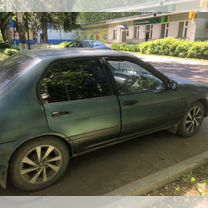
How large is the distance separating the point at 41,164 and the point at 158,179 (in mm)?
1425

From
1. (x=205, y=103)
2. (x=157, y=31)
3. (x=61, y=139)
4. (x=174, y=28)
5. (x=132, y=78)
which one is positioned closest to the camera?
(x=61, y=139)

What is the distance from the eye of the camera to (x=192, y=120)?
4.39m

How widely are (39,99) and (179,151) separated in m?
2.37

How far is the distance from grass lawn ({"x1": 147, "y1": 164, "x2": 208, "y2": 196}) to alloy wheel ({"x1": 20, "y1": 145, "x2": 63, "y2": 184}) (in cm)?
117

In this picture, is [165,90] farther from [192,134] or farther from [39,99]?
[39,99]

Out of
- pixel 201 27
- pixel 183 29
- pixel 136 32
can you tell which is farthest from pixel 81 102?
pixel 136 32

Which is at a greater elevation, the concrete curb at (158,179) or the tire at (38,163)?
the tire at (38,163)

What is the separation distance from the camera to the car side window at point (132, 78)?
3.54 meters

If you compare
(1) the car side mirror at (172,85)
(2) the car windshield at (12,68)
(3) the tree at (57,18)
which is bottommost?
(1) the car side mirror at (172,85)

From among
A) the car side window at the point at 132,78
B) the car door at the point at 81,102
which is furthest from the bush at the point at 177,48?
the car door at the point at 81,102

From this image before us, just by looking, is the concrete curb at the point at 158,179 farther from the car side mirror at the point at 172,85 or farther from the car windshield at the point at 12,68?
the car windshield at the point at 12,68

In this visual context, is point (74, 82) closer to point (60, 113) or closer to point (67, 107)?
point (67, 107)

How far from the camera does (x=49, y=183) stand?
3.07 metres

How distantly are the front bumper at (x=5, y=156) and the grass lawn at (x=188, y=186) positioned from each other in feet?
5.26
